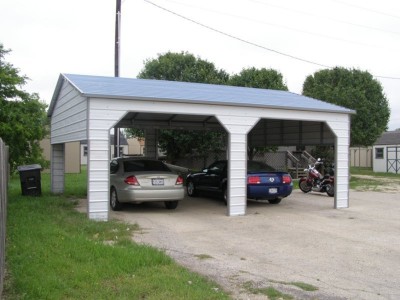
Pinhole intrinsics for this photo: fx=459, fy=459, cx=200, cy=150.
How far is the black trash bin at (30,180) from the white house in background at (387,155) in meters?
29.5

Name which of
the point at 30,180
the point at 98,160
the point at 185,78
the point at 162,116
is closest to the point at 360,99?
the point at 185,78

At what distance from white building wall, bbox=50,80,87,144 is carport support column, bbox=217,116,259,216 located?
3417mm

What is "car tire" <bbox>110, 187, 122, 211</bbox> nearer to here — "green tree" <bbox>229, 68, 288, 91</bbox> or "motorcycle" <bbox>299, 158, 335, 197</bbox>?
"motorcycle" <bbox>299, 158, 335, 197</bbox>

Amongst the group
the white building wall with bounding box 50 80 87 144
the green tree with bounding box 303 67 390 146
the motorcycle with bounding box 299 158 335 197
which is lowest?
the motorcycle with bounding box 299 158 335 197

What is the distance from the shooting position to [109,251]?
23.0ft

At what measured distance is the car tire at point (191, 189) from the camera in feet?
53.7

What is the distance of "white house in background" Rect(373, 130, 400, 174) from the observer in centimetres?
3662

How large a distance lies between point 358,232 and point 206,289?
537 cm

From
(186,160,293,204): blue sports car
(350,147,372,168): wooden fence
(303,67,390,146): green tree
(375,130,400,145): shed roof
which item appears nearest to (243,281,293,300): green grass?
Result: (186,160,293,204): blue sports car

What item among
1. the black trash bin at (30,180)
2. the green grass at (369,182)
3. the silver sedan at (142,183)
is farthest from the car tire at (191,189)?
the green grass at (369,182)

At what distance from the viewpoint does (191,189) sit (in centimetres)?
1656

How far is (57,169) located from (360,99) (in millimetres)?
18737

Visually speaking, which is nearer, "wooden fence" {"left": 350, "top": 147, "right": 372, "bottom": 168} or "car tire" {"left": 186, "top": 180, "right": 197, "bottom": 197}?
"car tire" {"left": 186, "top": 180, "right": 197, "bottom": 197}

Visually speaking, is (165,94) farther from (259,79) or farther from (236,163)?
(259,79)
